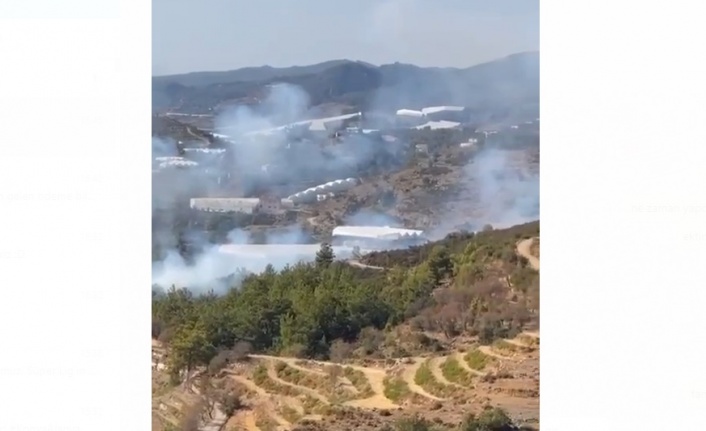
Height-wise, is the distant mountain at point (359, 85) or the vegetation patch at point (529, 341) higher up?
the distant mountain at point (359, 85)

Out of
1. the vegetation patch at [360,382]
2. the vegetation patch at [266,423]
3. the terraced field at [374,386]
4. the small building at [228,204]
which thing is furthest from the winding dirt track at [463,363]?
the small building at [228,204]

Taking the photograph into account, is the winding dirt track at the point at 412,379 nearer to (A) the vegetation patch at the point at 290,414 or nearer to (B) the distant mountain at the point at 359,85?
(A) the vegetation patch at the point at 290,414

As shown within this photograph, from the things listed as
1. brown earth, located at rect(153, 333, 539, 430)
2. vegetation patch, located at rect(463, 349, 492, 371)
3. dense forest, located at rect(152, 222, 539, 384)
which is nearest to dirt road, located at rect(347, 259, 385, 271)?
dense forest, located at rect(152, 222, 539, 384)

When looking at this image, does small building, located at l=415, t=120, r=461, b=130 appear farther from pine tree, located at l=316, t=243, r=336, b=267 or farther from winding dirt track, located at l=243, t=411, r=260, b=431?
A: winding dirt track, located at l=243, t=411, r=260, b=431

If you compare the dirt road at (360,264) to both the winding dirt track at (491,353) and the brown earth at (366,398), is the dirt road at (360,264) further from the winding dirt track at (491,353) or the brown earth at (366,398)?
the winding dirt track at (491,353)

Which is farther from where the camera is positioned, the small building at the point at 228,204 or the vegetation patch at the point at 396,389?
the small building at the point at 228,204

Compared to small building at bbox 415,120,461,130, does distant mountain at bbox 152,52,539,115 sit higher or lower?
higher

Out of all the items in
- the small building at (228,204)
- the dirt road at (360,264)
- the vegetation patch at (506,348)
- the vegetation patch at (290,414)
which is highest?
the small building at (228,204)

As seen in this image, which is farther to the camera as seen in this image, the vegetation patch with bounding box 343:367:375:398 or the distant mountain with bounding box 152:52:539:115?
the distant mountain with bounding box 152:52:539:115
